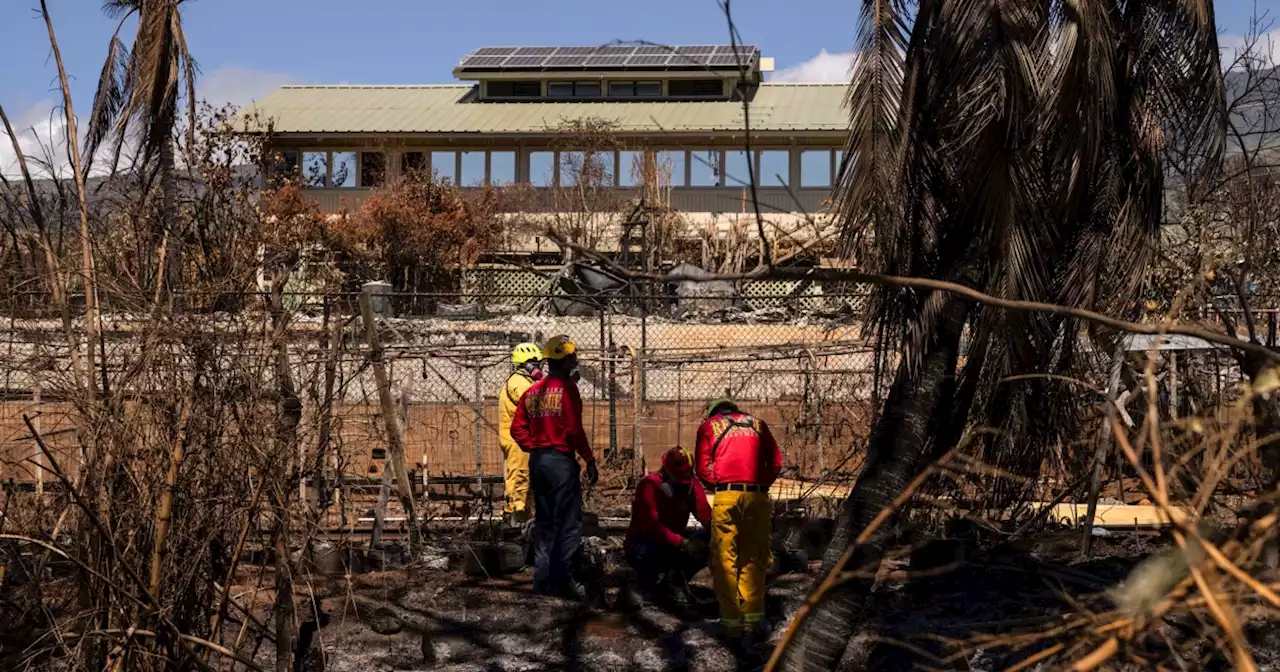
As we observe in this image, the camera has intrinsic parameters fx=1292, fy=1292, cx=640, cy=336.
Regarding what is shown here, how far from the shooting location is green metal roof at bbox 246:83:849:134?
31.1m

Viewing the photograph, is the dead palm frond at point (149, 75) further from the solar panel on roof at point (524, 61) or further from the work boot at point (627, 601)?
the solar panel on roof at point (524, 61)

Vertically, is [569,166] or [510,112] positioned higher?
[510,112]

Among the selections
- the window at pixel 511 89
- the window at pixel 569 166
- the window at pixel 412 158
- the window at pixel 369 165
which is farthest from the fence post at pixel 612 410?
the window at pixel 511 89

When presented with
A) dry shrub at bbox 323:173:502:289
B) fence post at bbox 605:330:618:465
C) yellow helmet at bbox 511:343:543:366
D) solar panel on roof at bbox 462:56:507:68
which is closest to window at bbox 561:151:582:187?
dry shrub at bbox 323:173:502:289

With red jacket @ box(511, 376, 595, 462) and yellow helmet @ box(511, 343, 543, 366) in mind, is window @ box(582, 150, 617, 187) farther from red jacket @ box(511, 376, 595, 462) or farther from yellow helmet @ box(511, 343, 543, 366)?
red jacket @ box(511, 376, 595, 462)

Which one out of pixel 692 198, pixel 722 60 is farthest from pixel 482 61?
pixel 692 198

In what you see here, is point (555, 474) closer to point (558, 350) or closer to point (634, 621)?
point (558, 350)

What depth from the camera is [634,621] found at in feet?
26.7

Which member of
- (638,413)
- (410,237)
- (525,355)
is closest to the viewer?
(525,355)

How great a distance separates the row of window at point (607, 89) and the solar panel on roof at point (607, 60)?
1.83 ft

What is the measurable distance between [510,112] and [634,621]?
27.0 m

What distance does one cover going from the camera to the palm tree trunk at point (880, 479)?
17.9 feet

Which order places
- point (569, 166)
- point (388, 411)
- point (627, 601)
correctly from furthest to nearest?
1. point (569, 166)
2. point (388, 411)
3. point (627, 601)

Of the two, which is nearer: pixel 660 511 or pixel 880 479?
pixel 880 479
